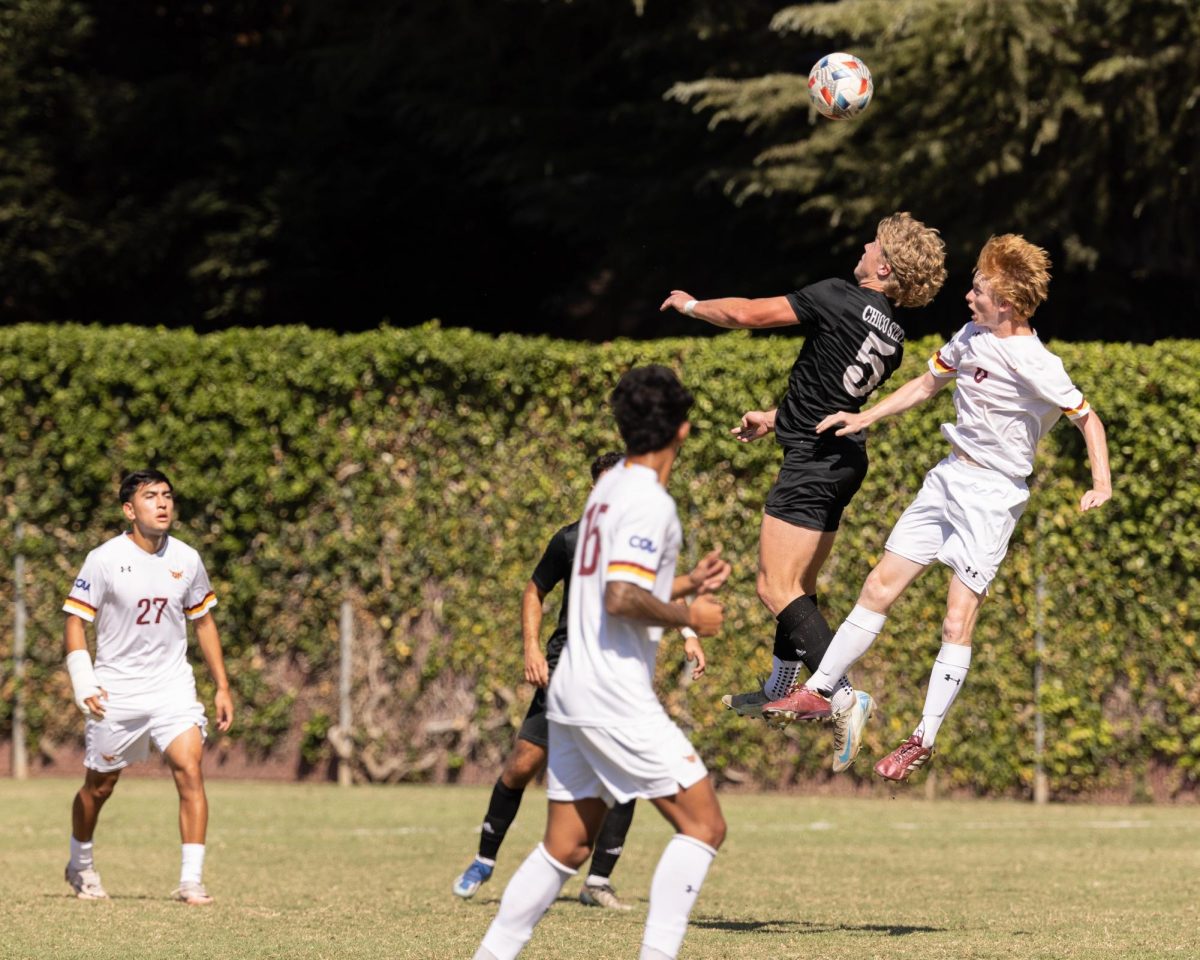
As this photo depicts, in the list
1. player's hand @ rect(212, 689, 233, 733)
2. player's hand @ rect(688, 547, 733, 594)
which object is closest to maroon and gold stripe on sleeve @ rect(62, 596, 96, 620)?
player's hand @ rect(212, 689, 233, 733)

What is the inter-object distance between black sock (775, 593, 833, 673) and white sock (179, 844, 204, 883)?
10.5ft

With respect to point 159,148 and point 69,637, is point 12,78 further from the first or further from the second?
point 69,637

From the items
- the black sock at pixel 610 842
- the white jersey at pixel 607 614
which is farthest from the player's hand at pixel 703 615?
the black sock at pixel 610 842

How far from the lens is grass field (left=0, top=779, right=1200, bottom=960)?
7.74 m

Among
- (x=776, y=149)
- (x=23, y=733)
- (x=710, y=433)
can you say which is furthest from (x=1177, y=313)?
(x=23, y=733)

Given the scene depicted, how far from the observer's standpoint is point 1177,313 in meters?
17.8

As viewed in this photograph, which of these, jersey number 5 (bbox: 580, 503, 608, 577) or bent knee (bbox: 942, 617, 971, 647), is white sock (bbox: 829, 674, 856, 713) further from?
jersey number 5 (bbox: 580, 503, 608, 577)

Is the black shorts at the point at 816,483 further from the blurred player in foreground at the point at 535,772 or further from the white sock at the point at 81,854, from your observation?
the white sock at the point at 81,854

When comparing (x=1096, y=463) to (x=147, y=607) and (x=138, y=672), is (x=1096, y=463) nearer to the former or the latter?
(x=147, y=607)

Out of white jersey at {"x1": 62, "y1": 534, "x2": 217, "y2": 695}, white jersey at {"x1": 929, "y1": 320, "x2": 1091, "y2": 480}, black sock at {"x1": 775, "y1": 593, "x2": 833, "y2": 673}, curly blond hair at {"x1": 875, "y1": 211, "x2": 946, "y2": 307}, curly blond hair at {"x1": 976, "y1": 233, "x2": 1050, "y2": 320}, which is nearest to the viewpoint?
curly blond hair at {"x1": 976, "y1": 233, "x2": 1050, "y2": 320}

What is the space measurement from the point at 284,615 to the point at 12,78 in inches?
341

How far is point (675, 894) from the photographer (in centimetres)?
579

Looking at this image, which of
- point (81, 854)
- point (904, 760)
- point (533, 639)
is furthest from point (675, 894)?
point (81, 854)

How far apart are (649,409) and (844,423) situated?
2664 millimetres
